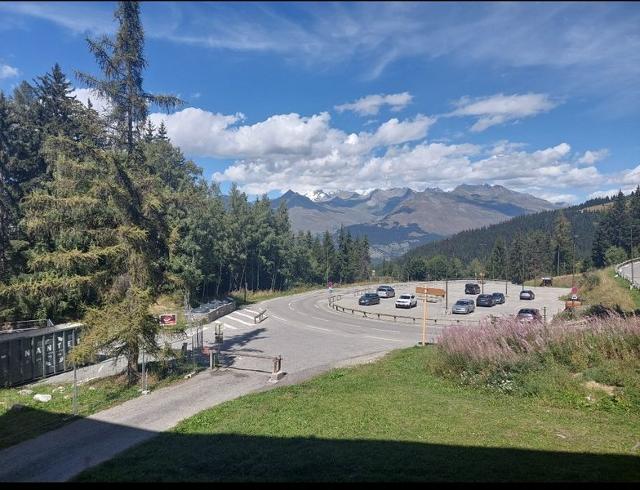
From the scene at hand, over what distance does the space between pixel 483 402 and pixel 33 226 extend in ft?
54.1

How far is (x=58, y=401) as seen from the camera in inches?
669

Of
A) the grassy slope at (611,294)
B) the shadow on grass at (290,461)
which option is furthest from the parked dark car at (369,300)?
the shadow on grass at (290,461)

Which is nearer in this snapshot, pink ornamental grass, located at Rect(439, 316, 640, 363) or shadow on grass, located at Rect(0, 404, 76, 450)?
shadow on grass, located at Rect(0, 404, 76, 450)

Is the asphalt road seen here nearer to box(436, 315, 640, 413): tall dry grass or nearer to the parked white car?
box(436, 315, 640, 413): tall dry grass

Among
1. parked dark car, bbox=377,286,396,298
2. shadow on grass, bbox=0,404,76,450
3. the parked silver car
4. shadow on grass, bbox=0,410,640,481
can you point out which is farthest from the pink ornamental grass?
parked dark car, bbox=377,286,396,298

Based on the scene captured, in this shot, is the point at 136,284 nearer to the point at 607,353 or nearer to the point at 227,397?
the point at 227,397

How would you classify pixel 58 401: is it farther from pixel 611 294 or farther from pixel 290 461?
pixel 611 294

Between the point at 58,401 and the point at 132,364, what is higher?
the point at 132,364

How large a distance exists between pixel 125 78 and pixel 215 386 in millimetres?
13444

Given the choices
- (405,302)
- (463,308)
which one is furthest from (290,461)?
(405,302)

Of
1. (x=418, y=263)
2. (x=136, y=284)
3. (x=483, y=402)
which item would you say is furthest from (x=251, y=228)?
(x=418, y=263)

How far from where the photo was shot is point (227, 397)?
53.5 ft

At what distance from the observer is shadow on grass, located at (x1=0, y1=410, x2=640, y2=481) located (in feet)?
24.3

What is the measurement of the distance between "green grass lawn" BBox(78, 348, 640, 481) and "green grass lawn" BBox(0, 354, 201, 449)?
426cm
